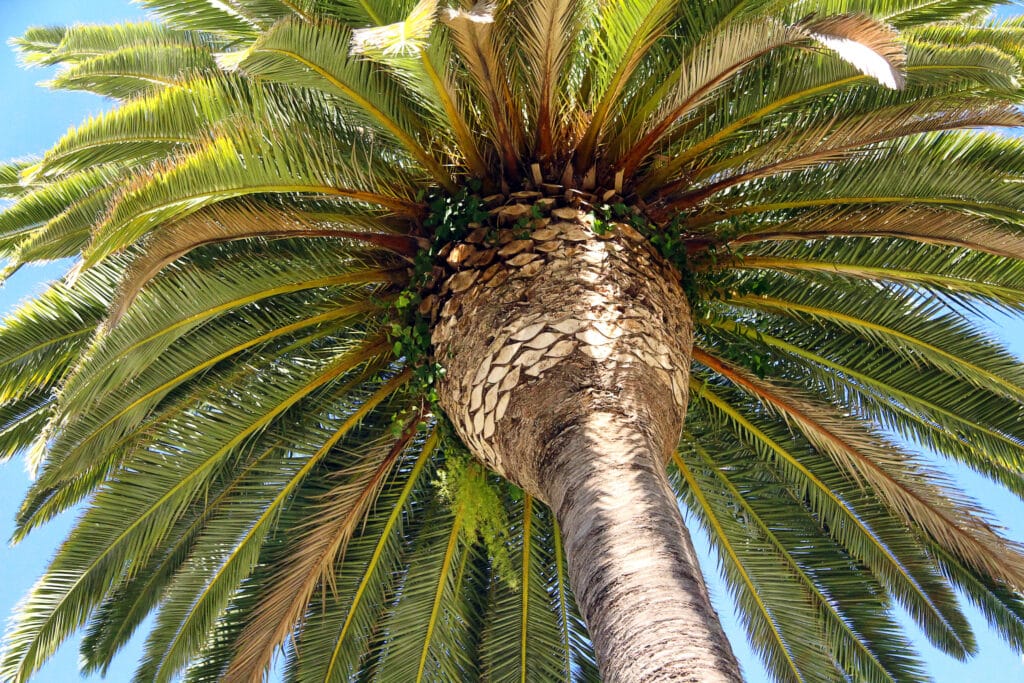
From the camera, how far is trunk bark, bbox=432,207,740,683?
402cm

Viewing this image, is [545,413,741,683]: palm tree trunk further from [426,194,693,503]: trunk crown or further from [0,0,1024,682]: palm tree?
[426,194,693,503]: trunk crown

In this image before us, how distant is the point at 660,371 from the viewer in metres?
5.73

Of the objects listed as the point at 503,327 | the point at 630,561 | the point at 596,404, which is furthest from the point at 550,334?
the point at 630,561

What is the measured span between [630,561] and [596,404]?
3.80ft

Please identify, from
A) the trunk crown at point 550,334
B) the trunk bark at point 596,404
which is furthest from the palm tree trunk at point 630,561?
the trunk crown at point 550,334

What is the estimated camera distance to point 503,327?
5871 mm

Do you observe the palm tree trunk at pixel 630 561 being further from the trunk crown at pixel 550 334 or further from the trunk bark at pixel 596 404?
the trunk crown at pixel 550 334

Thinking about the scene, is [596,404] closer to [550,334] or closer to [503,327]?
[550,334]

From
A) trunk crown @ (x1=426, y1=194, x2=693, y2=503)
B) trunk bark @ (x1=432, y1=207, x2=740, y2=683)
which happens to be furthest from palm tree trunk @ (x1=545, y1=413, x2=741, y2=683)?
trunk crown @ (x1=426, y1=194, x2=693, y2=503)

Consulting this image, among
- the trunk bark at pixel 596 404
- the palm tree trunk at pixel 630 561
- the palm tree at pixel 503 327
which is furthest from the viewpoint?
the palm tree at pixel 503 327

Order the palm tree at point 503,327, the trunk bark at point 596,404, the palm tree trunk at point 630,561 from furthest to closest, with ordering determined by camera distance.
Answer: the palm tree at point 503,327
the trunk bark at point 596,404
the palm tree trunk at point 630,561

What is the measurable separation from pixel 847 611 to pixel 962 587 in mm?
927

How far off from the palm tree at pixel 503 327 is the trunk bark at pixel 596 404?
28mm

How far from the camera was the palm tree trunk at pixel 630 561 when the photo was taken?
12.4 ft
